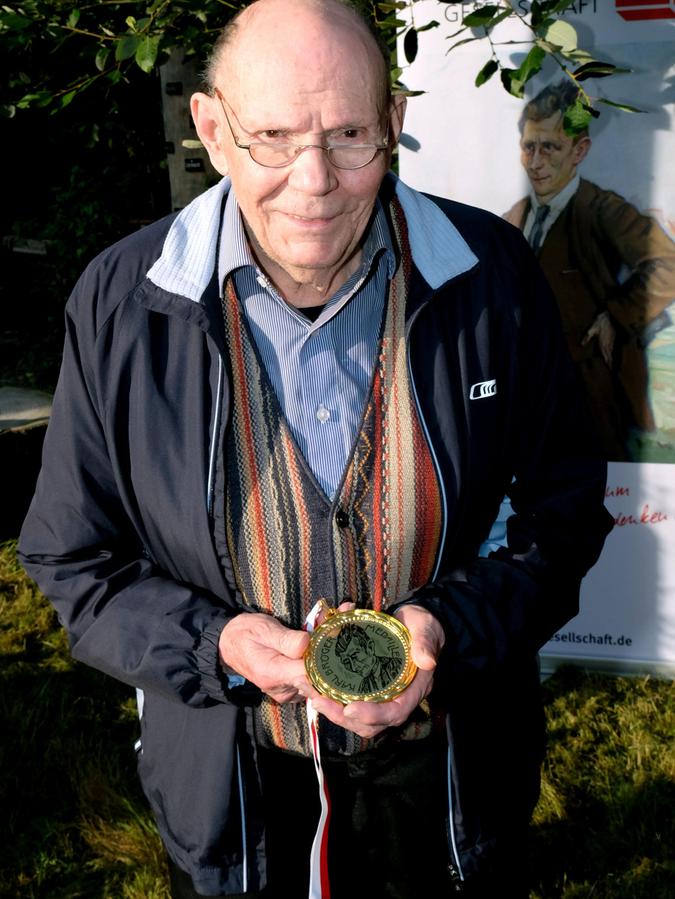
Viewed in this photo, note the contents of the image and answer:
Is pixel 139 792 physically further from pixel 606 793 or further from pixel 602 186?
pixel 602 186

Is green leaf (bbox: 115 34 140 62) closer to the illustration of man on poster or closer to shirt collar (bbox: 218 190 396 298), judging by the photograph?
shirt collar (bbox: 218 190 396 298)

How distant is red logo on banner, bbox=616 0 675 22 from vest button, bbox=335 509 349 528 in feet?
6.63

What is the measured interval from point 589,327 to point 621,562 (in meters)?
0.91

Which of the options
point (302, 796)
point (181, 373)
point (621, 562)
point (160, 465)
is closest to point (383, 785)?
point (302, 796)

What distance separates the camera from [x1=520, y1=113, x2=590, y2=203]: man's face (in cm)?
309

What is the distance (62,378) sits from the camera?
73.6 inches

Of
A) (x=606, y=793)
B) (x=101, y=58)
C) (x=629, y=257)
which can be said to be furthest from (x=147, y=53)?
(x=606, y=793)

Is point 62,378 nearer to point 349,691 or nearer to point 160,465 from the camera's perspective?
point 160,465

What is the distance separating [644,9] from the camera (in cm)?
290

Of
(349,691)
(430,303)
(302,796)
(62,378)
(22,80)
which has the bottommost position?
(302,796)

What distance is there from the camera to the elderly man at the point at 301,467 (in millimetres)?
1730

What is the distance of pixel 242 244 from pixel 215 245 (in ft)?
0.18

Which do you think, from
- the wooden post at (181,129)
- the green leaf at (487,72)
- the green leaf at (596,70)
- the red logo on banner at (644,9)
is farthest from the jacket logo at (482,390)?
the wooden post at (181,129)

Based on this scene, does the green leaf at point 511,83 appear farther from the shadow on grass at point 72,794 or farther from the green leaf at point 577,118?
the shadow on grass at point 72,794
